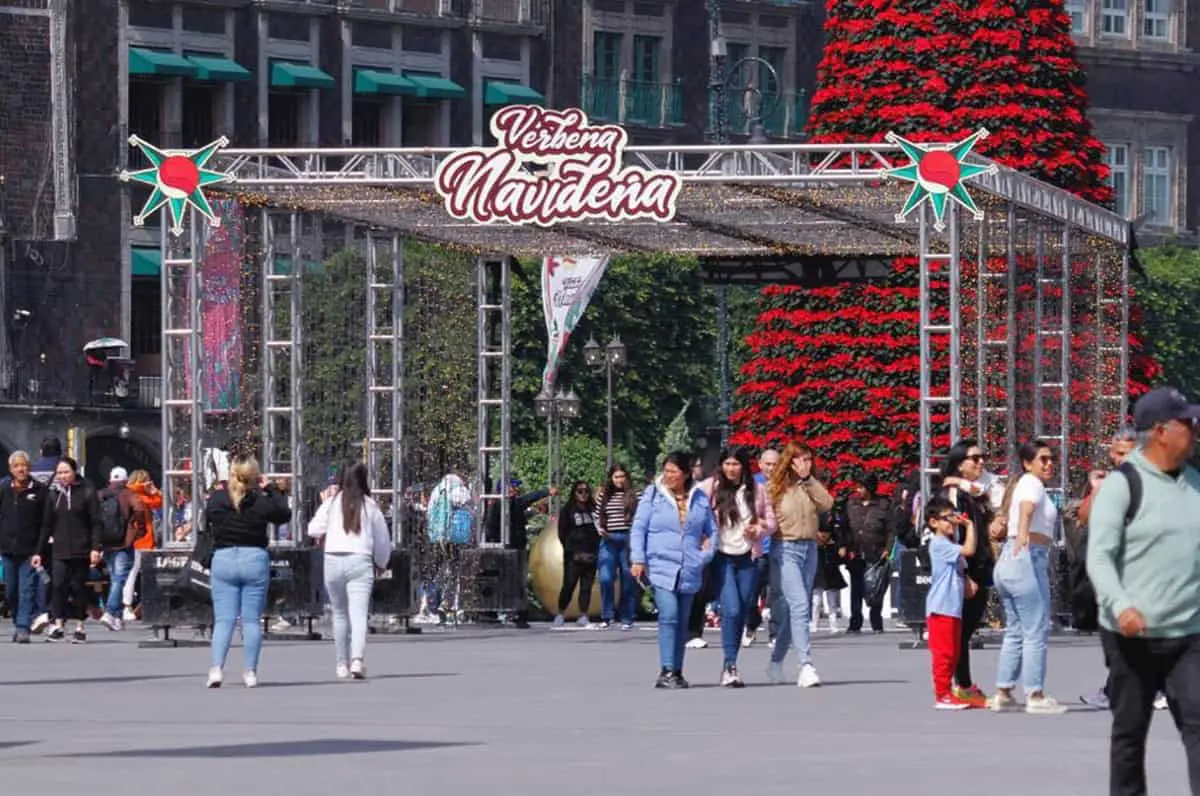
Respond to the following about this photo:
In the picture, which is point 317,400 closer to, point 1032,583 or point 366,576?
point 366,576

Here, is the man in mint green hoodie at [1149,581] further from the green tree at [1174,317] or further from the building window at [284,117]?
the green tree at [1174,317]

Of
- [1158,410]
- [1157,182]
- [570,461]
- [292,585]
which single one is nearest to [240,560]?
[292,585]

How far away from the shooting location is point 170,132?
65.4 metres

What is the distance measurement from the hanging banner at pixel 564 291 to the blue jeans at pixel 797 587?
63.6ft

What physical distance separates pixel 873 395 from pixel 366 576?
14.5 meters

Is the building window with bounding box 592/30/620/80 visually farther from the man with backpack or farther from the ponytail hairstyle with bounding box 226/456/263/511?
the ponytail hairstyle with bounding box 226/456/263/511

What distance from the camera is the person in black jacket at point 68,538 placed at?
30500 mm

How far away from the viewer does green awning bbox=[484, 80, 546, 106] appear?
70375 millimetres

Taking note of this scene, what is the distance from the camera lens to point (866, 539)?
33.2m

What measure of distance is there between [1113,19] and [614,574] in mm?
51571

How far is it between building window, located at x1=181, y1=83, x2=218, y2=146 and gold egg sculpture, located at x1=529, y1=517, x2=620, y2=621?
31754 millimetres

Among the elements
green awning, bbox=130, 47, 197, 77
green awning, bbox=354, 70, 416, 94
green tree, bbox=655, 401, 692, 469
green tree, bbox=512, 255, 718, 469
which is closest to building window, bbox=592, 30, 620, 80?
green awning, bbox=354, 70, 416, 94

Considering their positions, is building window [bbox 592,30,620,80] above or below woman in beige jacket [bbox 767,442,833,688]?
above

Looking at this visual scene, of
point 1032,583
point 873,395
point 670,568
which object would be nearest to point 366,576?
point 670,568
